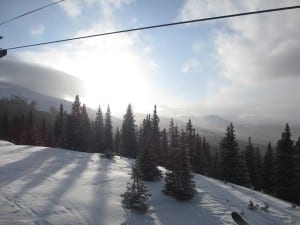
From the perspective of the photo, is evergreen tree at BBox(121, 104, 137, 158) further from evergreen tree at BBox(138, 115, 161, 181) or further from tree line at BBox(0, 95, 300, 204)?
evergreen tree at BBox(138, 115, 161, 181)

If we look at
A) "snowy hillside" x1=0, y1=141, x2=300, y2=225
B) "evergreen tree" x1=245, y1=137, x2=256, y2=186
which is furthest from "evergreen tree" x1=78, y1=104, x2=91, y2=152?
"snowy hillside" x1=0, y1=141, x2=300, y2=225

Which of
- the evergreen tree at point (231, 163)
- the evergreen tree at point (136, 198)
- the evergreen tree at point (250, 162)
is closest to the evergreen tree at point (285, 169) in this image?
the evergreen tree at point (231, 163)

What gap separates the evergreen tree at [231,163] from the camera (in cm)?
3797

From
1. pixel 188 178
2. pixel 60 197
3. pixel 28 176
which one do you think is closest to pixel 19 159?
pixel 28 176

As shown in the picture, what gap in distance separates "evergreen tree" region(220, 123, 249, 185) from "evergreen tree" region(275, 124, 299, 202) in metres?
5.27

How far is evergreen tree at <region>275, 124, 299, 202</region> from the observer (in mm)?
31828

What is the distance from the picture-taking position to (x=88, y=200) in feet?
41.6

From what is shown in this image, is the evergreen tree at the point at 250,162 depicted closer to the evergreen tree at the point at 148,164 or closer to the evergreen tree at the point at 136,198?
the evergreen tree at the point at 148,164

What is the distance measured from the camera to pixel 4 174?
1493 cm

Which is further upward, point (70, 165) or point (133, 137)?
point (133, 137)

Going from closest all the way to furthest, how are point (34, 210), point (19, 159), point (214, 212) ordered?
point (34, 210) → point (214, 212) → point (19, 159)

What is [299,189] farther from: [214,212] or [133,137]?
[133,137]

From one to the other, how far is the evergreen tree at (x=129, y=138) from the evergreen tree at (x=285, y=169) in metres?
24.3

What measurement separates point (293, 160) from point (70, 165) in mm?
25954
